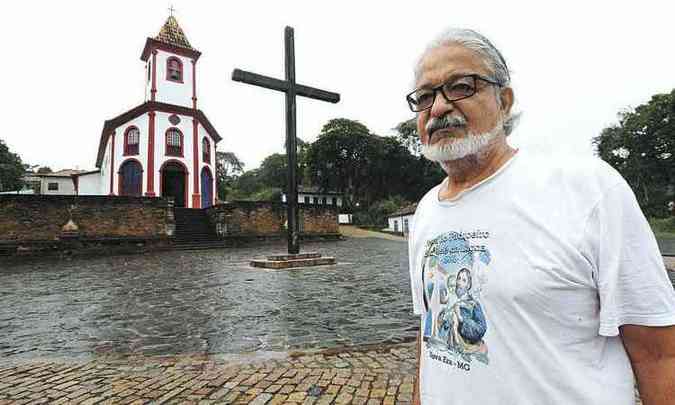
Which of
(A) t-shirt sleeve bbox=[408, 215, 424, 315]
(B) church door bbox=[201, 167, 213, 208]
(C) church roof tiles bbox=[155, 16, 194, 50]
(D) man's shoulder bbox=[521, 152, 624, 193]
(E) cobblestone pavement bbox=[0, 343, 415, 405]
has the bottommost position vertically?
(E) cobblestone pavement bbox=[0, 343, 415, 405]

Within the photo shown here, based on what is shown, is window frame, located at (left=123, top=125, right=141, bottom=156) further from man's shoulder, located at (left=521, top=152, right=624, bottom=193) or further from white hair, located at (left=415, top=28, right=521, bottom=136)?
man's shoulder, located at (left=521, top=152, right=624, bottom=193)

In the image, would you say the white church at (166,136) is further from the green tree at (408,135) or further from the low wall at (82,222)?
the green tree at (408,135)

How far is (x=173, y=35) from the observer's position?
27.8 meters

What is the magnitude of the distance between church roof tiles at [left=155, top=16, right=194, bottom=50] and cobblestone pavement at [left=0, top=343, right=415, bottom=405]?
28.2 metres

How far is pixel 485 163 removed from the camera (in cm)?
133

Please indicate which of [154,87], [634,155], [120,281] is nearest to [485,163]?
[120,281]

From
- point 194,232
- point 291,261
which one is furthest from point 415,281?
point 194,232

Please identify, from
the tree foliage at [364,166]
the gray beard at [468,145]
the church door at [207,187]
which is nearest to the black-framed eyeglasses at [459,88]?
the gray beard at [468,145]

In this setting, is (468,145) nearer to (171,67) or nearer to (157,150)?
(157,150)

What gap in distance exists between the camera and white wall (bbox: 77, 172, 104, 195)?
109ft

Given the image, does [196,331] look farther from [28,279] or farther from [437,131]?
[28,279]

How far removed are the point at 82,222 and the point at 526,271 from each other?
19201 millimetres

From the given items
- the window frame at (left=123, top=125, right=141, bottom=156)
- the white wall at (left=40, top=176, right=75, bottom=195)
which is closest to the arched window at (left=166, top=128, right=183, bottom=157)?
the window frame at (left=123, top=125, right=141, bottom=156)

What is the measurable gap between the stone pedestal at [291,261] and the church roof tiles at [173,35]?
22709 mm
